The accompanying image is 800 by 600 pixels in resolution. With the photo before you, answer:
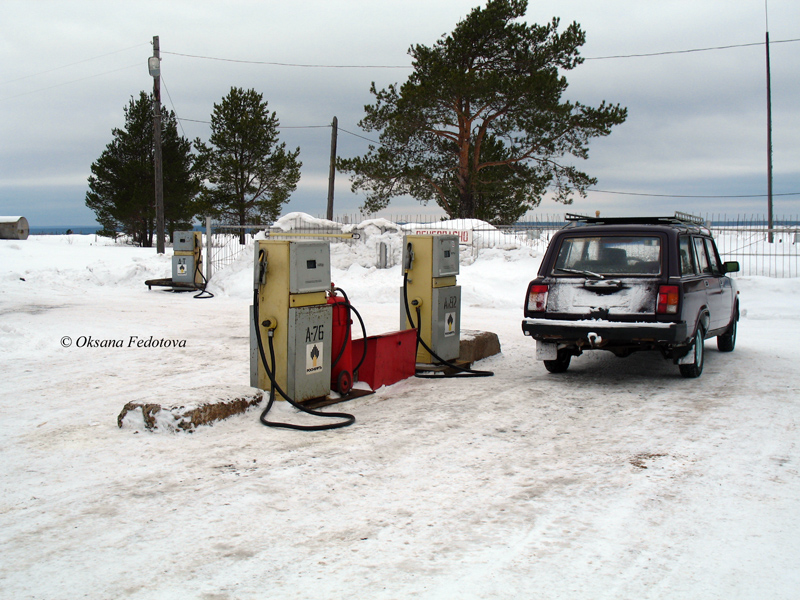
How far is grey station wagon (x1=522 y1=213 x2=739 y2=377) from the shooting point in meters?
7.35

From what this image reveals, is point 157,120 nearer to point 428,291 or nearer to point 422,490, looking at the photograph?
point 428,291

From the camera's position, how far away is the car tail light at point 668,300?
7273mm

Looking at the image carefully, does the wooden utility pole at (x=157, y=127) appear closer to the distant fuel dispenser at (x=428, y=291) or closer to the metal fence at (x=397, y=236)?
the metal fence at (x=397, y=236)

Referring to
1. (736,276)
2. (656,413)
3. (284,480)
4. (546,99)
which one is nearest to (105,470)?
(284,480)

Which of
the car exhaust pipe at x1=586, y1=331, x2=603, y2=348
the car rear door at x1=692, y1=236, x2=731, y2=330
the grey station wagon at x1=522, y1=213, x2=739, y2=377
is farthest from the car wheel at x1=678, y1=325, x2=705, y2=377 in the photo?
the car exhaust pipe at x1=586, y1=331, x2=603, y2=348

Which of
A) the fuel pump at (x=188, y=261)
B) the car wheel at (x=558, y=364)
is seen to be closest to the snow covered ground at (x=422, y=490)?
the car wheel at (x=558, y=364)

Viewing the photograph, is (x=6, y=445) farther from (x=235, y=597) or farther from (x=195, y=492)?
(x=235, y=597)

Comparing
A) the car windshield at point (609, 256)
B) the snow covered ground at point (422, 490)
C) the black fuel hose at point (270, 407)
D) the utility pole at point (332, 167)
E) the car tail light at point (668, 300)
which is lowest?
the snow covered ground at point (422, 490)

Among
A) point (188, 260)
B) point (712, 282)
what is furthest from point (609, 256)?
point (188, 260)

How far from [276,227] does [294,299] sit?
17.3 meters

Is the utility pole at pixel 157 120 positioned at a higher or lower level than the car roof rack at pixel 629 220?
higher

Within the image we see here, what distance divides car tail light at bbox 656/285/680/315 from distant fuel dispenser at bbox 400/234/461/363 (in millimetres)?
2593

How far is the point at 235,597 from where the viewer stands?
311cm

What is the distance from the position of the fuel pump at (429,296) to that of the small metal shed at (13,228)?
3563cm
